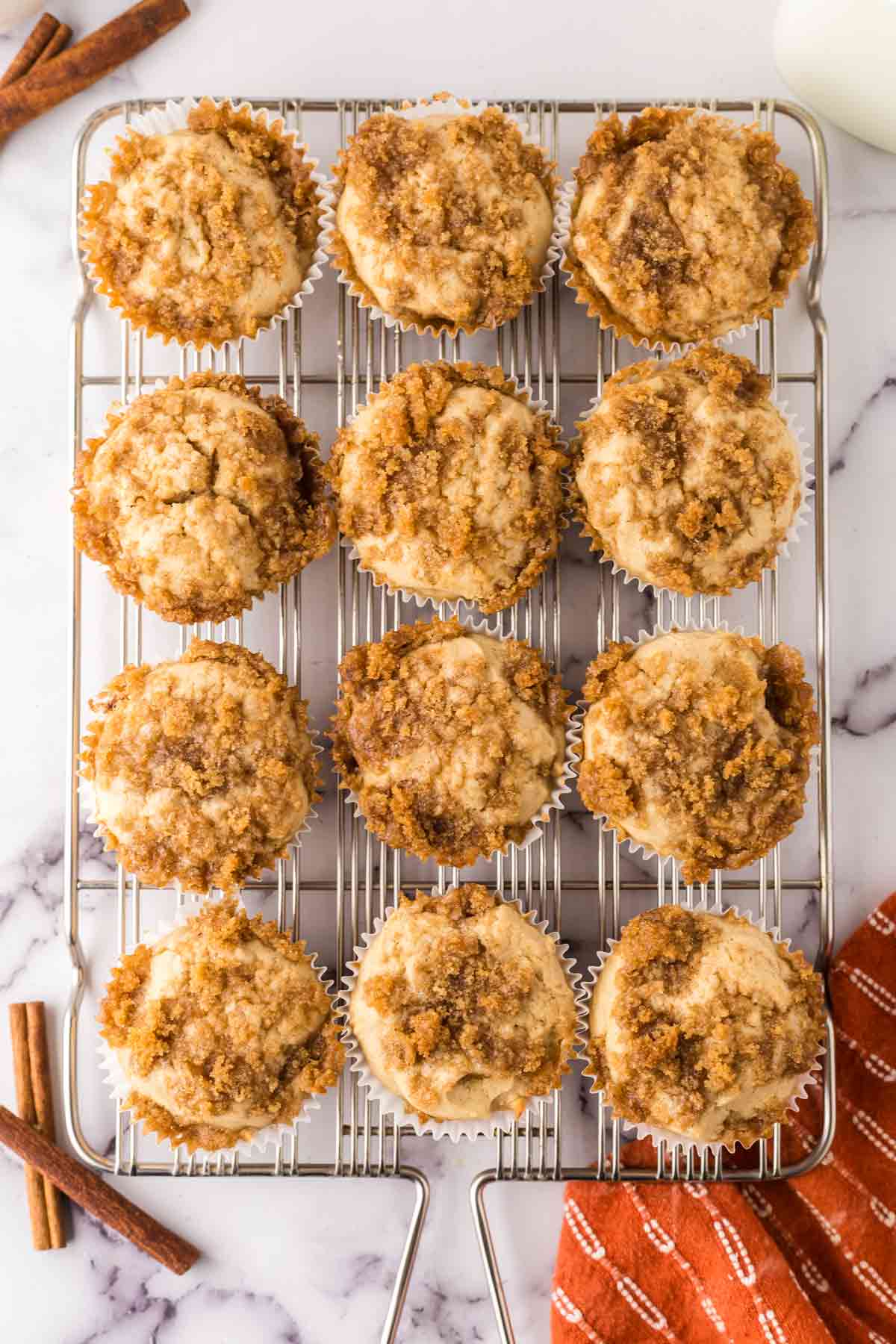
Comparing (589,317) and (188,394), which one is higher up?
(589,317)

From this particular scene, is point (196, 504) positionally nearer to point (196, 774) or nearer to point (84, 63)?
point (196, 774)

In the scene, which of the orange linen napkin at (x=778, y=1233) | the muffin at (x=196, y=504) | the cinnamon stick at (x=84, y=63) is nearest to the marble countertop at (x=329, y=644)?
the cinnamon stick at (x=84, y=63)

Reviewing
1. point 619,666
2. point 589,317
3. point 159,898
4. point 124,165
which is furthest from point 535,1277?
point 124,165

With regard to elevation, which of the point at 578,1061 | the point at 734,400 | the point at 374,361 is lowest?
the point at 578,1061

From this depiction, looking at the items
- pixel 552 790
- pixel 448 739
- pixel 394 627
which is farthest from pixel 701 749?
pixel 394 627

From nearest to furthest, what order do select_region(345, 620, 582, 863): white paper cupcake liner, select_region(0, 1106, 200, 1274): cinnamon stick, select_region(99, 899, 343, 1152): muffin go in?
select_region(99, 899, 343, 1152): muffin, select_region(345, 620, 582, 863): white paper cupcake liner, select_region(0, 1106, 200, 1274): cinnamon stick

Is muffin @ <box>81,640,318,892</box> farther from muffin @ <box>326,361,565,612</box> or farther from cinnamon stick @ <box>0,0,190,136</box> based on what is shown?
cinnamon stick @ <box>0,0,190,136</box>

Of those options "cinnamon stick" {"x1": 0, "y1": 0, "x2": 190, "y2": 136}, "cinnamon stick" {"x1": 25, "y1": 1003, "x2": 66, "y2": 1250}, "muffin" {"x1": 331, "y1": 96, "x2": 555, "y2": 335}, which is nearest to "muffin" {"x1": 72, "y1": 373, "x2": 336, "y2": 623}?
"muffin" {"x1": 331, "y1": 96, "x2": 555, "y2": 335}

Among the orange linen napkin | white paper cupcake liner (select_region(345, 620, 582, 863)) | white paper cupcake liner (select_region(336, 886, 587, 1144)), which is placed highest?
white paper cupcake liner (select_region(345, 620, 582, 863))

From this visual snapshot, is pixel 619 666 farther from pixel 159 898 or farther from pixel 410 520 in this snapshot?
pixel 159 898
